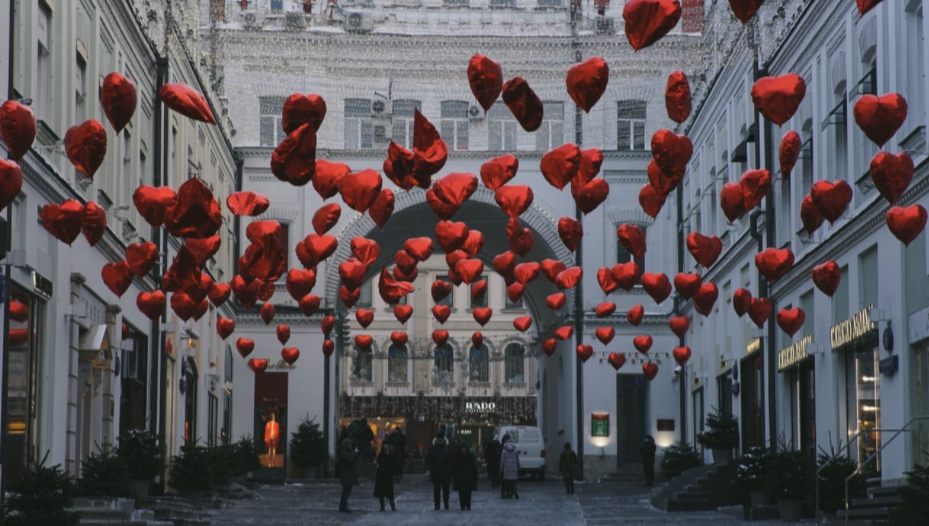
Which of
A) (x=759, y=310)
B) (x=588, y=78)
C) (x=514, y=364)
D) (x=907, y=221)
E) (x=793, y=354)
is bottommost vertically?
(x=793, y=354)

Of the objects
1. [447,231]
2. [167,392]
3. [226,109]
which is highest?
[226,109]

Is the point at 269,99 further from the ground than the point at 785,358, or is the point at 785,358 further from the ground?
the point at 269,99

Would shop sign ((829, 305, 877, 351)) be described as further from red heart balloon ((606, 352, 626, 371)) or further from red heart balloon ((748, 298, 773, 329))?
red heart balloon ((606, 352, 626, 371))

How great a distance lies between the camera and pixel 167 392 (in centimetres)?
3347

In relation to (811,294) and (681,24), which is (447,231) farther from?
(681,24)

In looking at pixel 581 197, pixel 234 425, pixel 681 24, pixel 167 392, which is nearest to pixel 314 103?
pixel 581 197

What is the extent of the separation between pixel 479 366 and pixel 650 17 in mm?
61318

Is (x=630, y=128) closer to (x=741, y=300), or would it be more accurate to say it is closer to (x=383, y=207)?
(x=741, y=300)

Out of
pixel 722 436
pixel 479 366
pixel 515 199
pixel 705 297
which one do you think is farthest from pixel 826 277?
pixel 479 366

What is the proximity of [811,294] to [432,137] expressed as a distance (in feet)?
41.8

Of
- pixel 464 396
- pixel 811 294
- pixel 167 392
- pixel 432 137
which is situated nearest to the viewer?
pixel 432 137

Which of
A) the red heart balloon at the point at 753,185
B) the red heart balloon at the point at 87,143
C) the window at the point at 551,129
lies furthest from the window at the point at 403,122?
the red heart balloon at the point at 87,143

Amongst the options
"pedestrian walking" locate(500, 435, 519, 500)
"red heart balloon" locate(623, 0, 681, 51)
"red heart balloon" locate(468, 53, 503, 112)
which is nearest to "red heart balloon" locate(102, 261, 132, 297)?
"red heart balloon" locate(468, 53, 503, 112)

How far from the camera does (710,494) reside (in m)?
29.6
